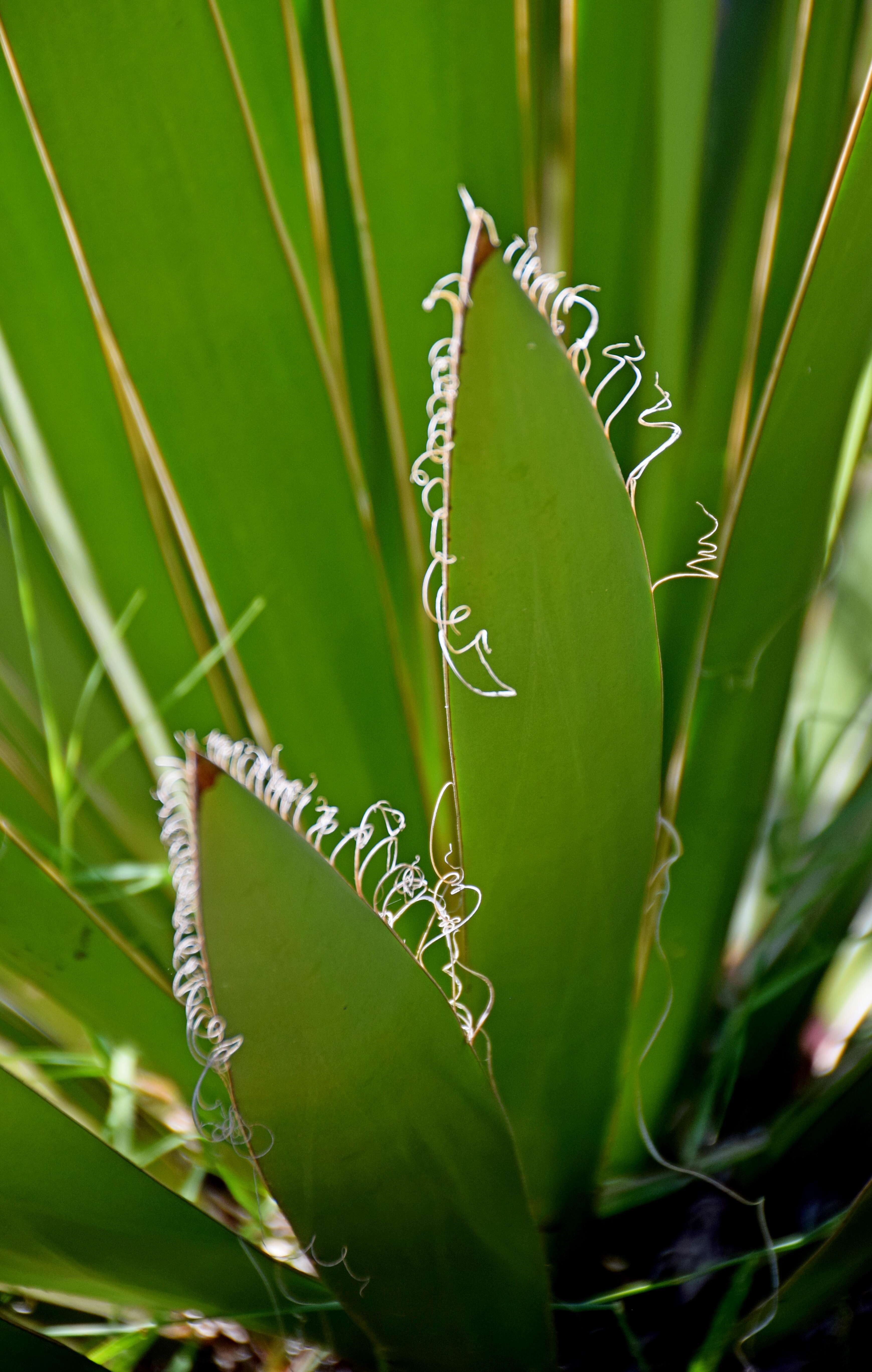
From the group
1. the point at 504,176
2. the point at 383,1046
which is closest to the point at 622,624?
the point at 383,1046

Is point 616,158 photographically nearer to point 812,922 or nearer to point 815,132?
point 815,132

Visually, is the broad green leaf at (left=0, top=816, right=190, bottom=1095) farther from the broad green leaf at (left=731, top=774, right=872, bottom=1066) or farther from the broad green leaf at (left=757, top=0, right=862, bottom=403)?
the broad green leaf at (left=757, top=0, right=862, bottom=403)

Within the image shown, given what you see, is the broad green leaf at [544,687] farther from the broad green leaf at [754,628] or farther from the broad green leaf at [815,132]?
the broad green leaf at [815,132]

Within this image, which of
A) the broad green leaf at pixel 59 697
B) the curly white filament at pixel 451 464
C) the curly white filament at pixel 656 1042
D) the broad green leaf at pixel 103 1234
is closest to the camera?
the curly white filament at pixel 451 464

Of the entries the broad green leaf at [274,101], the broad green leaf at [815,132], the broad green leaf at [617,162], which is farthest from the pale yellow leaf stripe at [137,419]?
the broad green leaf at [815,132]

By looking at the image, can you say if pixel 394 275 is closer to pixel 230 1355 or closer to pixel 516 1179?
pixel 516 1179

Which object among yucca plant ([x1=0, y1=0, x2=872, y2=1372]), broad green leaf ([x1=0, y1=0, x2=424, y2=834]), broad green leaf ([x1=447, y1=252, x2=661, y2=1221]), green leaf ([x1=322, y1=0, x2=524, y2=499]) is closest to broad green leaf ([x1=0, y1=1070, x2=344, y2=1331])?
yucca plant ([x1=0, y1=0, x2=872, y2=1372])

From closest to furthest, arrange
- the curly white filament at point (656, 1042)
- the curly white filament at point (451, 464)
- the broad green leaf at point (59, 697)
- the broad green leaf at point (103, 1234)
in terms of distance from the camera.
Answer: the curly white filament at point (451, 464), the broad green leaf at point (103, 1234), the curly white filament at point (656, 1042), the broad green leaf at point (59, 697)
